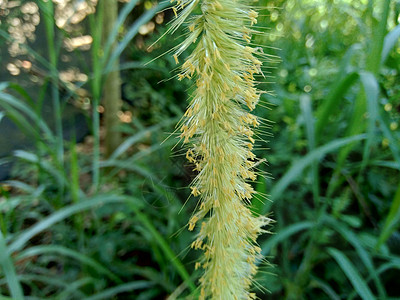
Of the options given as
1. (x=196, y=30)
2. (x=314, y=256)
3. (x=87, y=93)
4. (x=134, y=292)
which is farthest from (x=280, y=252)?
(x=87, y=93)

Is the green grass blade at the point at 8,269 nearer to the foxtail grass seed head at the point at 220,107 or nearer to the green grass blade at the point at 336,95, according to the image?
the foxtail grass seed head at the point at 220,107

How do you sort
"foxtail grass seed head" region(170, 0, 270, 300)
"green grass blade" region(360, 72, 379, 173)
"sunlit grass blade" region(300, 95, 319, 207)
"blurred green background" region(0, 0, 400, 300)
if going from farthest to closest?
"blurred green background" region(0, 0, 400, 300)
"sunlit grass blade" region(300, 95, 319, 207)
"green grass blade" region(360, 72, 379, 173)
"foxtail grass seed head" region(170, 0, 270, 300)

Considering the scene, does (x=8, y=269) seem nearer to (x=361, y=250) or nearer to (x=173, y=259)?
(x=173, y=259)

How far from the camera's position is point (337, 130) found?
1196 millimetres

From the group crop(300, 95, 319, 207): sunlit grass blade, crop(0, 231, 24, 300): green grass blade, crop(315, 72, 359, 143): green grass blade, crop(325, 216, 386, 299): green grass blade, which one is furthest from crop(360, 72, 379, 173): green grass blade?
crop(0, 231, 24, 300): green grass blade

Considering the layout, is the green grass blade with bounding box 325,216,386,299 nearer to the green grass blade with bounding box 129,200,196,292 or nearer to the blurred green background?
the blurred green background

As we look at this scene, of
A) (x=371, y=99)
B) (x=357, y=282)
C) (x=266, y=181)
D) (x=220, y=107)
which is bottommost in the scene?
(x=357, y=282)

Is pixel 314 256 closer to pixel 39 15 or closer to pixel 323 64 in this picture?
pixel 323 64

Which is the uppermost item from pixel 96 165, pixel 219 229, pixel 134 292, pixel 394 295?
pixel 219 229

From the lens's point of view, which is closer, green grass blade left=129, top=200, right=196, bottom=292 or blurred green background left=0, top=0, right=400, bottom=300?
green grass blade left=129, top=200, right=196, bottom=292

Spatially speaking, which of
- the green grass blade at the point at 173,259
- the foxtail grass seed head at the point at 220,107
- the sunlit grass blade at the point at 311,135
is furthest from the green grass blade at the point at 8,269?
the sunlit grass blade at the point at 311,135

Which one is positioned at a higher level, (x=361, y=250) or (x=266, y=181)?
(x=266, y=181)

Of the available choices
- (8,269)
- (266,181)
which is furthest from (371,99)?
(8,269)

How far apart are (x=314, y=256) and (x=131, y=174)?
2.69ft
